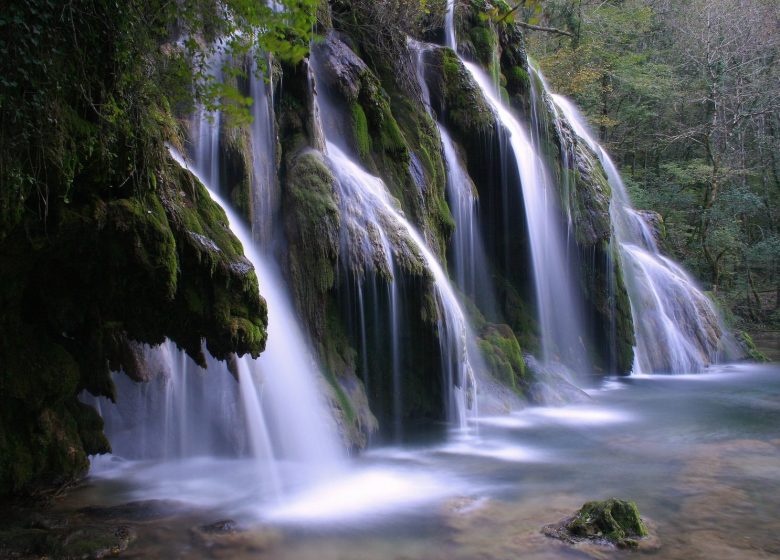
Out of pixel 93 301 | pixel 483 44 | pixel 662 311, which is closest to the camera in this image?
pixel 93 301

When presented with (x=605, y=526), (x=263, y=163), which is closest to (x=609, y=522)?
(x=605, y=526)

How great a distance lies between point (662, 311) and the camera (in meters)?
16.6

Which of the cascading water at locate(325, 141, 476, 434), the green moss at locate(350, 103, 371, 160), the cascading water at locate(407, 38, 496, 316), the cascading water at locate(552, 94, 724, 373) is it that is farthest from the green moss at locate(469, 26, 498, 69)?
the cascading water at locate(325, 141, 476, 434)

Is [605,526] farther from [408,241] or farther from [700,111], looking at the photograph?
[700,111]

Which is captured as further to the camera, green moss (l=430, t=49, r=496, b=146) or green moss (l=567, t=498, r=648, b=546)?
green moss (l=430, t=49, r=496, b=146)

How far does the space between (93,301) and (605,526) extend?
415 cm

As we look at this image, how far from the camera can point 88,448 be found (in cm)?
536

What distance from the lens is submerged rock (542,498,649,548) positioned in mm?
5031

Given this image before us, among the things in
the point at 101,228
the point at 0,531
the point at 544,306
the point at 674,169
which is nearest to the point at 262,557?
the point at 0,531

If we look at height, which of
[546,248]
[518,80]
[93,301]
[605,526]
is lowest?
[605,526]

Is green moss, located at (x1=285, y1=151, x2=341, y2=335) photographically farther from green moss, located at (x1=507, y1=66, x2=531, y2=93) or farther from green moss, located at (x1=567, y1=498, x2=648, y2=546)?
green moss, located at (x1=507, y1=66, x2=531, y2=93)

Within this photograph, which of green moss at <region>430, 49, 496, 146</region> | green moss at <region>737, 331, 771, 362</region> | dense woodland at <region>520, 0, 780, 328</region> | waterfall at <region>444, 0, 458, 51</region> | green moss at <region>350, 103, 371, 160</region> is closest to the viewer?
green moss at <region>350, 103, 371, 160</region>

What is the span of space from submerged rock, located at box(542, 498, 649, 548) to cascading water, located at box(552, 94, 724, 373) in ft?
35.3

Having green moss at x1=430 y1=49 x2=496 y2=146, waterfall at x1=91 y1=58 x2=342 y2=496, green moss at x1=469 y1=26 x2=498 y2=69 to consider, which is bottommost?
waterfall at x1=91 y1=58 x2=342 y2=496
